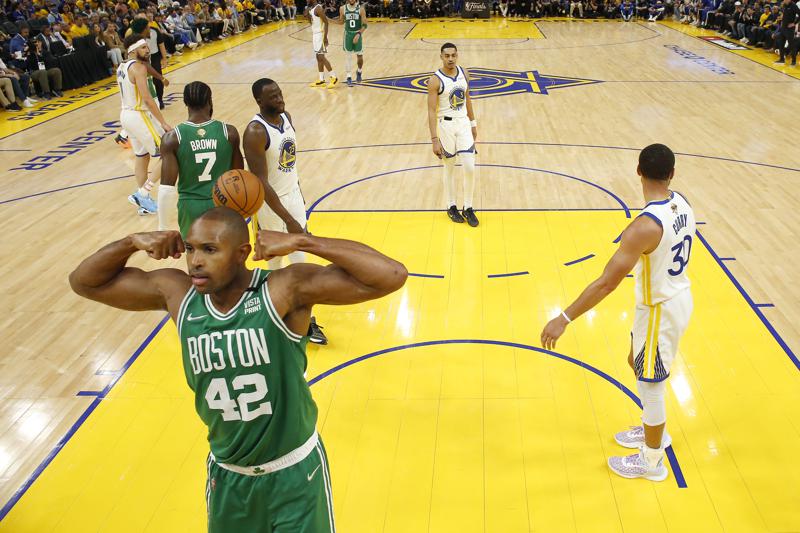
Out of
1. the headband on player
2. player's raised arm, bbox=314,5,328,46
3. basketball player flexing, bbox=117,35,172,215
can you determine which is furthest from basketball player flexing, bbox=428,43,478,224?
player's raised arm, bbox=314,5,328,46

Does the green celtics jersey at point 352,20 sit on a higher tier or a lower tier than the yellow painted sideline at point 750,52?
higher

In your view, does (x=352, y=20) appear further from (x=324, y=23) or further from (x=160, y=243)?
(x=160, y=243)

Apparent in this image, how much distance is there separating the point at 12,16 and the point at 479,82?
37.8 feet

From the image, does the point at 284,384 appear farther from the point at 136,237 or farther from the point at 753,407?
the point at 753,407

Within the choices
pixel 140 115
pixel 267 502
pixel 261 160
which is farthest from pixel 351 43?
pixel 267 502

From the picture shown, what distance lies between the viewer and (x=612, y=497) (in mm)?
3955

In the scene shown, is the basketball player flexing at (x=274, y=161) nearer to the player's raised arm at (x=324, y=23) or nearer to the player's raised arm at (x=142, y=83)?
the player's raised arm at (x=142, y=83)

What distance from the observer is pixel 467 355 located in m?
5.34

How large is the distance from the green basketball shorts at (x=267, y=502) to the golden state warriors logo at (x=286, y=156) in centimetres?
317

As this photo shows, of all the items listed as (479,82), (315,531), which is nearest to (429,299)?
(315,531)

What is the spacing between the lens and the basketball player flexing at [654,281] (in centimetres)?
352

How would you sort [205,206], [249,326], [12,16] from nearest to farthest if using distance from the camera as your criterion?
[249,326], [205,206], [12,16]

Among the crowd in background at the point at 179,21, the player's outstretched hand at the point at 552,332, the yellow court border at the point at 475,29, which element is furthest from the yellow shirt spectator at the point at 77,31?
the player's outstretched hand at the point at 552,332

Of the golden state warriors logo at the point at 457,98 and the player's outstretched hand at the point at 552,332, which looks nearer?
the player's outstretched hand at the point at 552,332
